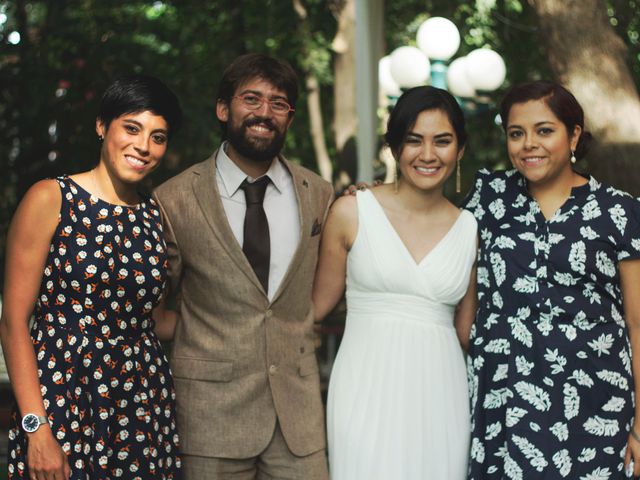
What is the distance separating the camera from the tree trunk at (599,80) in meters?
4.77

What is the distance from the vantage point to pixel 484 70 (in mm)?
8172

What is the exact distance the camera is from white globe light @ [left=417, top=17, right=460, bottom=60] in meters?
8.55

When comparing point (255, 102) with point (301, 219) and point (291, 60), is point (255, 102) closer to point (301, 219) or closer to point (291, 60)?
point (301, 219)

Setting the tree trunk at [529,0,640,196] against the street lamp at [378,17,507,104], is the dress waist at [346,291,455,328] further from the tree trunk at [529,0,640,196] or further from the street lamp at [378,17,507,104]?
the street lamp at [378,17,507,104]

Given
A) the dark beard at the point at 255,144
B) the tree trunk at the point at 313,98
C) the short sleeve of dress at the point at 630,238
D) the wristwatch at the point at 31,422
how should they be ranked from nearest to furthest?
the wristwatch at the point at 31,422 < the short sleeve of dress at the point at 630,238 < the dark beard at the point at 255,144 < the tree trunk at the point at 313,98

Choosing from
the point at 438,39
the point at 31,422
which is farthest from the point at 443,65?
the point at 31,422

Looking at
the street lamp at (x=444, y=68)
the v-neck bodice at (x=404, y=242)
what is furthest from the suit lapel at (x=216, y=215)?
Result: the street lamp at (x=444, y=68)

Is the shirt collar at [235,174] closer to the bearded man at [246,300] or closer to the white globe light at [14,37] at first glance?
the bearded man at [246,300]

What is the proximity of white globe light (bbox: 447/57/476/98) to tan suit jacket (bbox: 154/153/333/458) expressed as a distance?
209 inches

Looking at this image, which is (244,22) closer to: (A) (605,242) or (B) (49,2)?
(B) (49,2)

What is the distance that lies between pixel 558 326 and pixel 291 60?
8690 millimetres

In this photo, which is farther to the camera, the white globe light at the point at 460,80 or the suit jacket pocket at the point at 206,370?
the white globe light at the point at 460,80

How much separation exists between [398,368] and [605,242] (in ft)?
3.19

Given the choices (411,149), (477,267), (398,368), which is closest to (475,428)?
(398,368)
